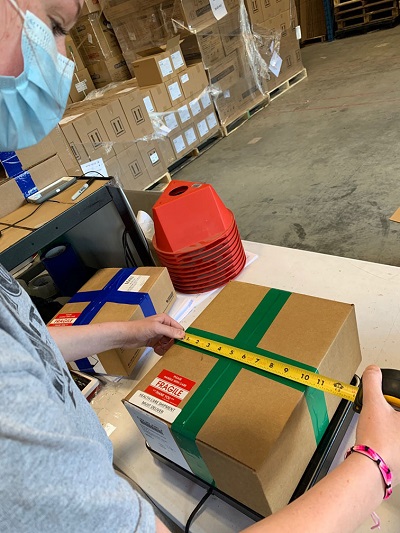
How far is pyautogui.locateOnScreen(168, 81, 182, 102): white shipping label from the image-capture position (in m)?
3.85

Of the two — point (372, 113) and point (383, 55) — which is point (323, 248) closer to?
point (372, 113)

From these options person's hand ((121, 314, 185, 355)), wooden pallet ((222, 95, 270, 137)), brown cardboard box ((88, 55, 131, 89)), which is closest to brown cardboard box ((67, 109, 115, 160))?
brown cardboard box ((88, 55, 131, 89))

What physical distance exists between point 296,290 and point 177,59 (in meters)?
3.39

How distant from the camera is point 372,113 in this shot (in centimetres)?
390

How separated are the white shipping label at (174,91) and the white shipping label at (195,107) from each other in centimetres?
18

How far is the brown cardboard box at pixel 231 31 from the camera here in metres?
4.20

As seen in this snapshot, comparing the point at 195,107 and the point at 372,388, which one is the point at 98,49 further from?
the point at 372,388

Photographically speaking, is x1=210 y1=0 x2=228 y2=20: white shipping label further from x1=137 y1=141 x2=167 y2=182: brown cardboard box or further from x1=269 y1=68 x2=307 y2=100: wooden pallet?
x1=137 y1=141 x2=167 y2=182: brown cardboard box

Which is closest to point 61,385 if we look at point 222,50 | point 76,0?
point 76,0

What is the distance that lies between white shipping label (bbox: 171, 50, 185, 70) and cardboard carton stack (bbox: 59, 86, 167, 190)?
60 cm

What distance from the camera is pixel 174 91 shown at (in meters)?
3.89

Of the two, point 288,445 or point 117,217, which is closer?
point 288,445

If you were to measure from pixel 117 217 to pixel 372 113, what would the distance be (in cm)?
343

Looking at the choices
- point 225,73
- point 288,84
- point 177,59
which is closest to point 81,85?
point 177,59
